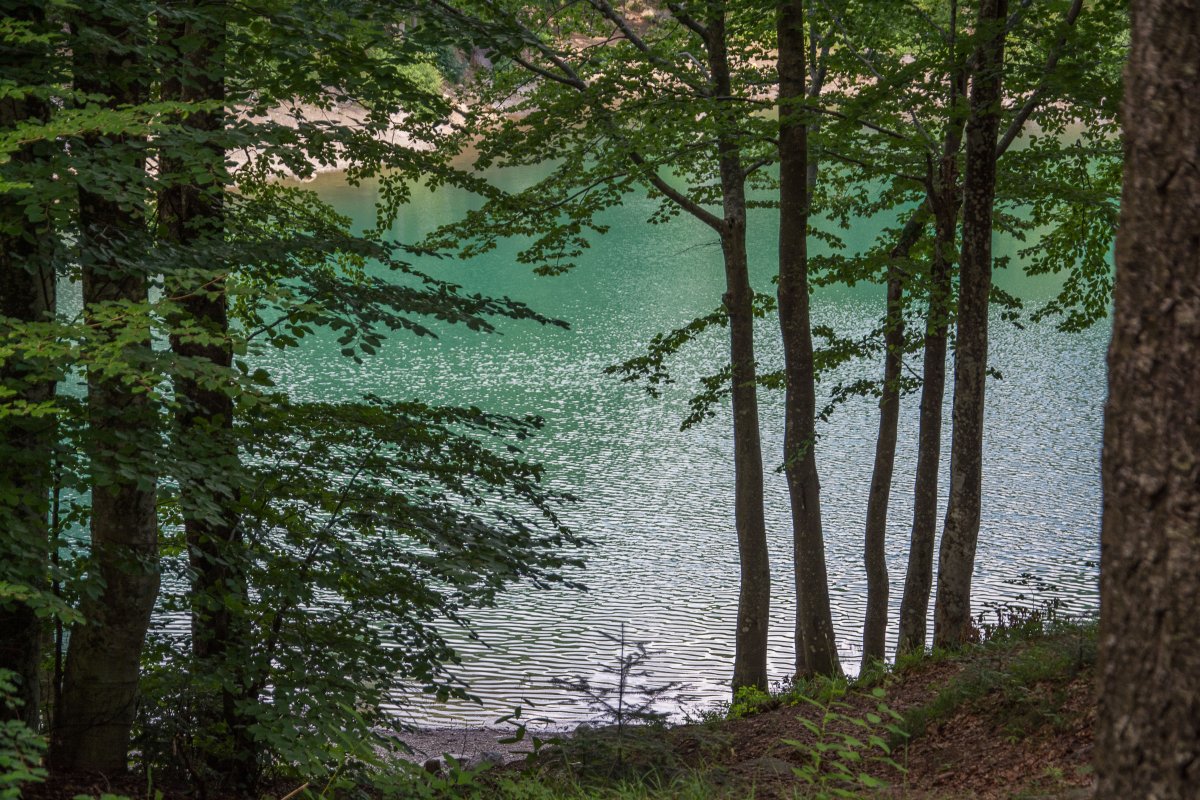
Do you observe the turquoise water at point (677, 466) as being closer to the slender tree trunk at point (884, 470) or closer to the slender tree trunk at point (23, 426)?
the slender tree trunk at point (884, 470)

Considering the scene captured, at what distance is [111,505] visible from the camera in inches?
203

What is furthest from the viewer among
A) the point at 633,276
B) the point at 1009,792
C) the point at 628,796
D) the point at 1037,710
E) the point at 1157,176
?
the point at 633,276

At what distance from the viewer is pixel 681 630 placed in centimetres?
1248

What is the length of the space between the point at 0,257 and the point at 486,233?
529 cm

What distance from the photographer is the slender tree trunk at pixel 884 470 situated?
1027cm

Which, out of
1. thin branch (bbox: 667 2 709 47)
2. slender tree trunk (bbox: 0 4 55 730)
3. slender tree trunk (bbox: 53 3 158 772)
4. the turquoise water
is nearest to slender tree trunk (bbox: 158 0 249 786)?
slender tree trunk (bbox: 53 3 158 772)

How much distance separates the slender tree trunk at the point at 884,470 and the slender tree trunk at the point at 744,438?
3.73 feet

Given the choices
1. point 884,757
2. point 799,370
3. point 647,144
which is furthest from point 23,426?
point 799,370

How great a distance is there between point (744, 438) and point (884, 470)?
166 centimetres

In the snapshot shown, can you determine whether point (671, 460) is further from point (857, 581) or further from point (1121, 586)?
point (1121, 586)

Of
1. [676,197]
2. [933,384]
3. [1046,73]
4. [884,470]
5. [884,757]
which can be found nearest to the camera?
[884,757]

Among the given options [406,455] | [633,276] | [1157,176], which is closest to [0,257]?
[406,455]

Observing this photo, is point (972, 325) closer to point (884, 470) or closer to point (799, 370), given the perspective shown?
point (799, 370)

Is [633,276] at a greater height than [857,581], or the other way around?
[633,276]
